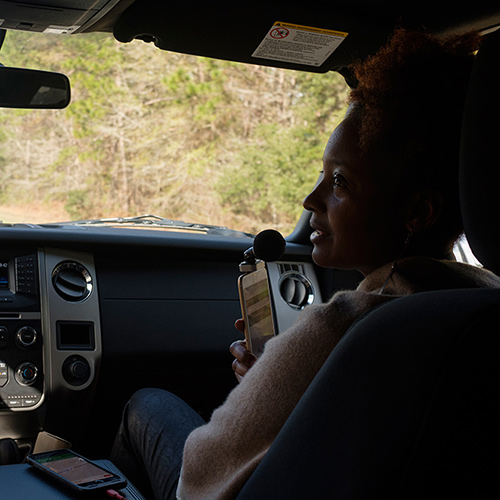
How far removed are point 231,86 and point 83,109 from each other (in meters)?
2.06

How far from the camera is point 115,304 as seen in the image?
2928 mm

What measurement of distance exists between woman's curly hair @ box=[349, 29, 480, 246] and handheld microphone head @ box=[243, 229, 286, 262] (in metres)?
0.52

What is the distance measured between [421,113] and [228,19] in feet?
3.63

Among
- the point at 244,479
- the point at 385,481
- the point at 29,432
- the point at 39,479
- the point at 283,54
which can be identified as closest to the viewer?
the point at 385,481

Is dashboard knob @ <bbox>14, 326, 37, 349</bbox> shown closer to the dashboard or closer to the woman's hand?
the dashboard

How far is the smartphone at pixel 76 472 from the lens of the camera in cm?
178

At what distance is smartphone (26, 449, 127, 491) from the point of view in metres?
1.78

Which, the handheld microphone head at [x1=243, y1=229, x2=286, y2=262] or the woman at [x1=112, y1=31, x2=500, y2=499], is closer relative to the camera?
the woman at [x1=112, y1=31, x2=500, y2=499]

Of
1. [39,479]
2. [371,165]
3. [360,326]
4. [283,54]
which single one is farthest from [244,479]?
[283,54]

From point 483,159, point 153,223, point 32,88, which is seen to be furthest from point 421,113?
point 153,223

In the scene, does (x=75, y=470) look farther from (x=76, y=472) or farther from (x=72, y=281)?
(x=72, y=281)

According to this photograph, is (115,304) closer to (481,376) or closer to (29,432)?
(29,432)

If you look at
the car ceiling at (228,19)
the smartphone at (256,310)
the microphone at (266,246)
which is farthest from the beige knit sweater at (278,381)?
the car ceiling at (228,19)

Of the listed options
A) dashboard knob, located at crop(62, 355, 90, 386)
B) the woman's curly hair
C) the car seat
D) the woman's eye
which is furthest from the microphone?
dashboard knob, located at crop(62, 355, 90, 386)
